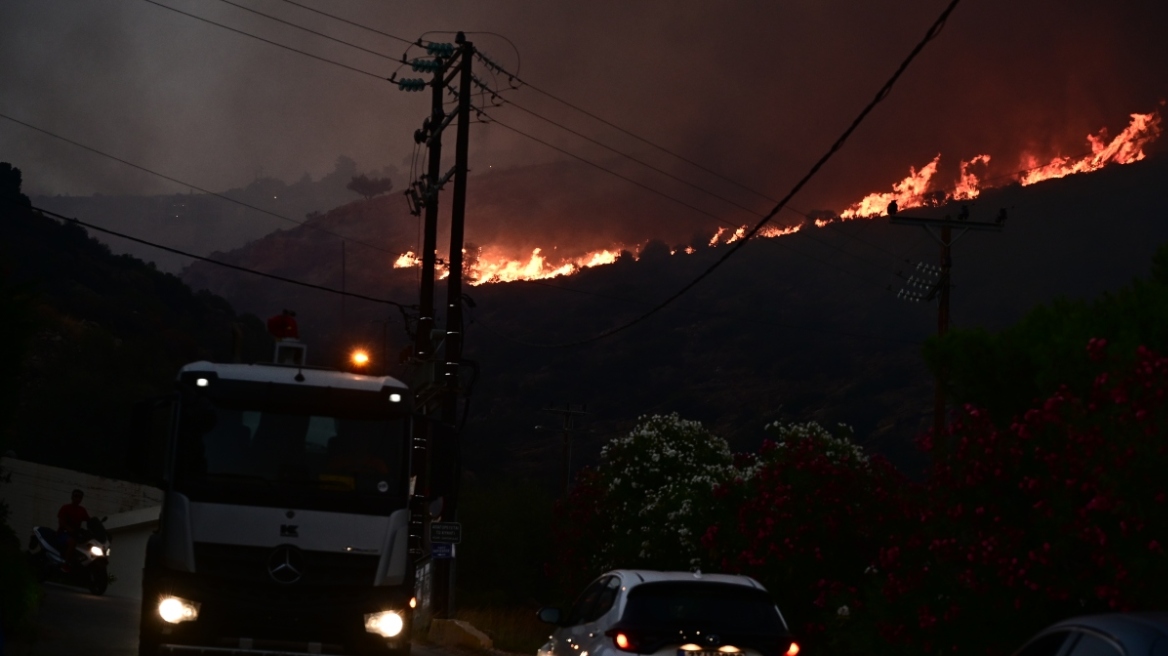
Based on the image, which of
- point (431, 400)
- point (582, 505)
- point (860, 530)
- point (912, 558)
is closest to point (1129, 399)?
point (912, 558)

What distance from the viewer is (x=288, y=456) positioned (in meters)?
12.3

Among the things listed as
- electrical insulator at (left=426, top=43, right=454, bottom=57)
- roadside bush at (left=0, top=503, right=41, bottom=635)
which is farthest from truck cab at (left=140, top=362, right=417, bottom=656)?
electrical insulator at (left=426, top=43, right=454, bottom=57)

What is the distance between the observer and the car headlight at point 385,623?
39.8 ft

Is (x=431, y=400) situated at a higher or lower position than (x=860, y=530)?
higher

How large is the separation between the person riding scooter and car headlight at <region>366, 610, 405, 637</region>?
49.5 ft

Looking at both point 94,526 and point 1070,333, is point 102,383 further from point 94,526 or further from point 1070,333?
point 1070,333

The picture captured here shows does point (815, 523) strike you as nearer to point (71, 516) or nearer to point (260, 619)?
point (260, 619)

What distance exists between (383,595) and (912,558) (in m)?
5.83

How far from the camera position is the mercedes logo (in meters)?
11.9

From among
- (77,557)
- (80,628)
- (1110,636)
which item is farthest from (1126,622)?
(77,557)

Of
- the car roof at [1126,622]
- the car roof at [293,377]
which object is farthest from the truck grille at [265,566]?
the car roof at [1126,622]

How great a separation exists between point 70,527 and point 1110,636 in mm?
23748

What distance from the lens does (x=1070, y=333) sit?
13.3 m

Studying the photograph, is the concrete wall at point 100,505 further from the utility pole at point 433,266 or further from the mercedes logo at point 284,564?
the mercedes logo at point 284,564
